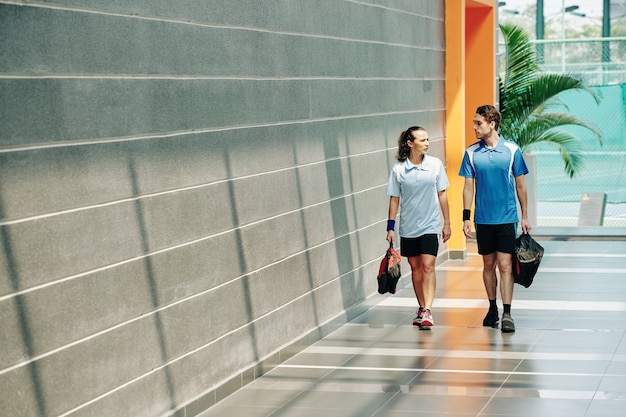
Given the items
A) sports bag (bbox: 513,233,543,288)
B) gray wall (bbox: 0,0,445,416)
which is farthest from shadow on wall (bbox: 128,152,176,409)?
sports bag (bbox: 513,233,543,288)

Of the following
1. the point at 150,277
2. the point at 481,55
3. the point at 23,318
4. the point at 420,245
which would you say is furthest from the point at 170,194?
the point at 481,55

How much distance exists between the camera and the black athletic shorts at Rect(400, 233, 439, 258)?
31.6 ft

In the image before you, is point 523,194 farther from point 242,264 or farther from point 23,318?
point 23,318

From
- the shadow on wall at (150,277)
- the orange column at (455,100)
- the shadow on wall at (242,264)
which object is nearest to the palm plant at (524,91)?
the orange column at (455,100)

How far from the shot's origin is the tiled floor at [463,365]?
7051 mm

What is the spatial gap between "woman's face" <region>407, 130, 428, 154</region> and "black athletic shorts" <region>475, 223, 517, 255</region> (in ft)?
2.61

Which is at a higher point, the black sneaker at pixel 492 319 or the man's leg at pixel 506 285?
the man's leg at pixel 506 285

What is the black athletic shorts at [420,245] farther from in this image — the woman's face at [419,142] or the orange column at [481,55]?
the orange column at [481,55]

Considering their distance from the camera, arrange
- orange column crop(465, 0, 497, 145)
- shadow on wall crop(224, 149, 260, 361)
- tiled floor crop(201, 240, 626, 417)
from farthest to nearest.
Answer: orange column crop(465, 0, 497, 145) → shadow on wall crop(224, 149, 260, 361) → tiled floor crop(201, 240, 626, 417)

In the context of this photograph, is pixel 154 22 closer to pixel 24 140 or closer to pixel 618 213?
pixel 24 140

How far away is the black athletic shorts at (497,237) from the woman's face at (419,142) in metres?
0.80

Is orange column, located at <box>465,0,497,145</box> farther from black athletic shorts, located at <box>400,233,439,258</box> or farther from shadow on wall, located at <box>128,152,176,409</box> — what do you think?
shadow on wall, located at <box>128,152,176,409</box>

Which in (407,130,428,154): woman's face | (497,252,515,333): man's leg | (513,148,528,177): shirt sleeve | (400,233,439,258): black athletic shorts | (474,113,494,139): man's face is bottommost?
(497,252,515,333): man's leg

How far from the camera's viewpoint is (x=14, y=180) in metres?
5.13
